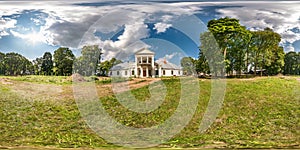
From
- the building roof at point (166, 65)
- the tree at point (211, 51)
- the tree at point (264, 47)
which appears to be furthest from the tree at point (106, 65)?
the tree at point (264, 47)

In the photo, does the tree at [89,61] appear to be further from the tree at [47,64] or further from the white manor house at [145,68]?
the tree at [47,64]

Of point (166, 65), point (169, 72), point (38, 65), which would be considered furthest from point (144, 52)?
point (38, 65)

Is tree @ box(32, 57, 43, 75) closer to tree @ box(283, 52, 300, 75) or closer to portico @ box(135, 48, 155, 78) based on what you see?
portico @ box(135, 48, 155, 78)

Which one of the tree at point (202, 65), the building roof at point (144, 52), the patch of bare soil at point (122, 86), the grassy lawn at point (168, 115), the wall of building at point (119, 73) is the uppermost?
the building roof at point (144, 52)

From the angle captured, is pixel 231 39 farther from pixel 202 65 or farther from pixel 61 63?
pixel 61 63

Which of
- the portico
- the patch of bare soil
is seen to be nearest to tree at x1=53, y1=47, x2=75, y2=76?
the patch of bare soil

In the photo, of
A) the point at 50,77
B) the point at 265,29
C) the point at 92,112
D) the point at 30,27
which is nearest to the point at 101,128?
the point at 92,112
